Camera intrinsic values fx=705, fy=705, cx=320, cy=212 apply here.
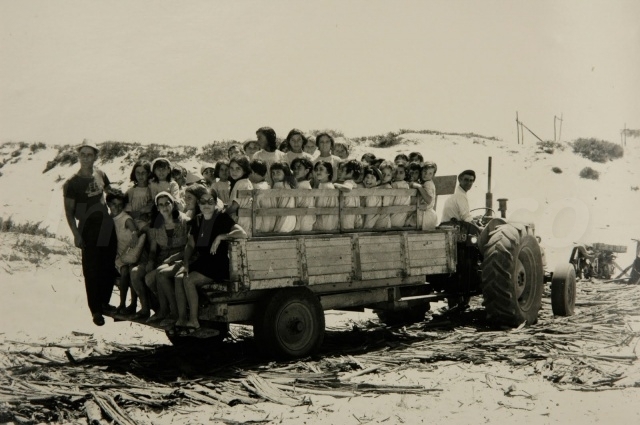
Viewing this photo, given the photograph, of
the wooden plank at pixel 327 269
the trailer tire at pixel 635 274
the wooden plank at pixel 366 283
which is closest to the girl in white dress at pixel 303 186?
the wooden plank at pixel 327 269

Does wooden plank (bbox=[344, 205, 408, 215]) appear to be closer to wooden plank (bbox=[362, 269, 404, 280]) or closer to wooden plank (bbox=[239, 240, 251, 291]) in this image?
wooden plank (bbox=[362, 269, 404, 280])

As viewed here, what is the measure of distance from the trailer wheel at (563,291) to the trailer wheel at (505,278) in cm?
71

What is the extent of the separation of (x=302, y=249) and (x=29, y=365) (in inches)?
112

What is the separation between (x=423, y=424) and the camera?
5133mm

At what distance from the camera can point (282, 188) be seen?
7.07m

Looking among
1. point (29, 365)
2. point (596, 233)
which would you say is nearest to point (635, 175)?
point (596, 233)

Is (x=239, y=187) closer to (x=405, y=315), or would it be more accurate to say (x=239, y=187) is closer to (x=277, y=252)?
(x=277, y=252)

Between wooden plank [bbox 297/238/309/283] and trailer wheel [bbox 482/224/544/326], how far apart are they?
2693 millimetres

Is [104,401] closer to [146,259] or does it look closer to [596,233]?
[146,259]

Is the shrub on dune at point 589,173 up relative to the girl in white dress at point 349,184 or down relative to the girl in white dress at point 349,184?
up

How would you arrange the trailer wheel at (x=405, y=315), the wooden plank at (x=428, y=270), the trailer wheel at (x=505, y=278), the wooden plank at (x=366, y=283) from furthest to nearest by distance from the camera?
the trailer wheel at (x=405, y=315) < the trailer wheel at (x=505, y=278) < the wooden plank at (x=428, y=270) < the wooden plank at (x=366, y=283)

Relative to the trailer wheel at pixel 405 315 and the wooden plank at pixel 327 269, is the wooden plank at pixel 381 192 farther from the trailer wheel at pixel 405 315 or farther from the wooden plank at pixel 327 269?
the trailer wheel at pixel 405 315

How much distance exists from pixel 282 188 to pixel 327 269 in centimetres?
97

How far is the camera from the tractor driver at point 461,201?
909 cm
